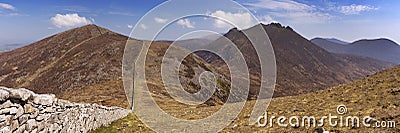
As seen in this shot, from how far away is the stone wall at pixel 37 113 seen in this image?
7449 millimetres

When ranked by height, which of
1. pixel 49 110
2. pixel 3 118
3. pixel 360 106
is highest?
pixel 3 118

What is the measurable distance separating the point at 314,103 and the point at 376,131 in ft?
27.2

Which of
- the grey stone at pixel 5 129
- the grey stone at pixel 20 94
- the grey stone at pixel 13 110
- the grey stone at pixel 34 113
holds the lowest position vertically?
the grey stone at pixel 5 129

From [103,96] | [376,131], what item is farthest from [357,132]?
[103,96]

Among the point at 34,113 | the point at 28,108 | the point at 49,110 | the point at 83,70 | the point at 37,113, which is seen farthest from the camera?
the point at 83,70

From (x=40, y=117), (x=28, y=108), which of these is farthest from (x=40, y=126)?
(x=28, y=108)

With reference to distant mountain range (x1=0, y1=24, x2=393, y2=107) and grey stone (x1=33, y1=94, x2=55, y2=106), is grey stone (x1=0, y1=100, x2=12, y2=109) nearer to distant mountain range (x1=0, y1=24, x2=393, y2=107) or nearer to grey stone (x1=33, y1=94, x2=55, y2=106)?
grey stone (x1=33, y1=94, x2=55, y2=106)

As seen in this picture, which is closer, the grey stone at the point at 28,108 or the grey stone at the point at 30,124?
the grey stone at the point at 28,108

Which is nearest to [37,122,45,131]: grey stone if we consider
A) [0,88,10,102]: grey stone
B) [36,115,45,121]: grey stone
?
[36,115,45,121]: grey stone

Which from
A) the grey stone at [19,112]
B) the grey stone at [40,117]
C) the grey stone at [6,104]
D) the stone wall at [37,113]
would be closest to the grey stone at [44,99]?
the stone wall at [37,113]

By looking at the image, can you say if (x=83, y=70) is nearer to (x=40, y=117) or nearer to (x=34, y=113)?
(x=40, y=117)

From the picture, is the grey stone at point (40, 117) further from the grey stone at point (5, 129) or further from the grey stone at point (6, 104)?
the grey stone at point (6, 104)

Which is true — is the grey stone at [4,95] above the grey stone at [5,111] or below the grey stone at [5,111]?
above

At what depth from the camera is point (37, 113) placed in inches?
364
